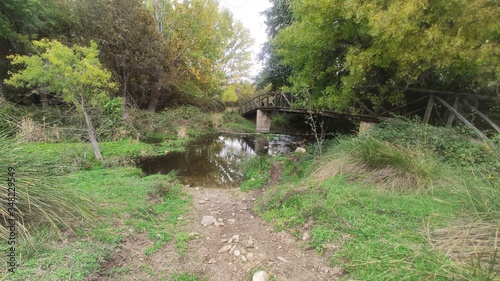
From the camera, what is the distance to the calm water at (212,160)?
256 inches

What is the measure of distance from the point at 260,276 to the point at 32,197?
2.62 metres

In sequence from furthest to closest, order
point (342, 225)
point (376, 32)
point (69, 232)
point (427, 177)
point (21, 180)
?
point (376, 32)
point (427, 177)
point (342, 225)
point (69, 232)
point (21, 180)

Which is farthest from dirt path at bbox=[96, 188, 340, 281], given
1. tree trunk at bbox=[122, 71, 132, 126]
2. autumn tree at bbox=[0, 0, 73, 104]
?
autumn tree at bbox=[0, 0, 73, 104]

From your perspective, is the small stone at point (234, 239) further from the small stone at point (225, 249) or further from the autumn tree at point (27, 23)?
the autumn tree at point (27, 23)

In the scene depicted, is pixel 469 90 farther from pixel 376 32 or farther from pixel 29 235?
pixel 29 235

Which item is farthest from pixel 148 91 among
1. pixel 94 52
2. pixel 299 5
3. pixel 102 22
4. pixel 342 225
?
pixel 342 225

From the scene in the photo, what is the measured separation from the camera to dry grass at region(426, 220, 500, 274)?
5.88 ft

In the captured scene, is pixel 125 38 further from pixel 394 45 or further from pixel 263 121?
pixel 394 45

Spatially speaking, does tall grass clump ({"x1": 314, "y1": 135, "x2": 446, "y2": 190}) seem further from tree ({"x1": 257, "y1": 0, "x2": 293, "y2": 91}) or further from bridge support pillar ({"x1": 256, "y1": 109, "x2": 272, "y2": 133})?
bridge support pillar ({"x1": 256, "y1": 109, "x2": 272, "y2": 133})

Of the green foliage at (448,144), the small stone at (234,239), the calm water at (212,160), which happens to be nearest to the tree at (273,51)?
the calm water at (212,160)

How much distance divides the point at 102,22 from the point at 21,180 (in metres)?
10.7

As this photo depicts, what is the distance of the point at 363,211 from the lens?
298 cm

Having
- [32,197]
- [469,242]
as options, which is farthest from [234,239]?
[469,242]

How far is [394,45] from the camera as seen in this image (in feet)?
13.5
